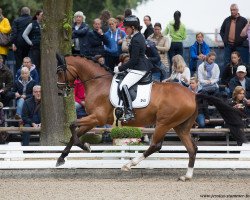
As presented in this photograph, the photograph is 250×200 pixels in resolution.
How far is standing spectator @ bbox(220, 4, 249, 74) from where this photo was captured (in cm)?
2048

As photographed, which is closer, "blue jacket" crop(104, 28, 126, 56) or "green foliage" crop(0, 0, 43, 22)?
"blue jacket" crop(104, 28, 126, 56)

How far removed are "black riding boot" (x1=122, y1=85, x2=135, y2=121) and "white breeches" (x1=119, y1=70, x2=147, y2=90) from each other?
0.09 m

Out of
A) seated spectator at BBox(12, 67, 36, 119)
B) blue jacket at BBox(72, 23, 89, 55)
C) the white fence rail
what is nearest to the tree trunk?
the white fence rail

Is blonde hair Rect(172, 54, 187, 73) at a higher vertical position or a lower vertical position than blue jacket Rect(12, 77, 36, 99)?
higher

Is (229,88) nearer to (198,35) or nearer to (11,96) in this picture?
(198,35)

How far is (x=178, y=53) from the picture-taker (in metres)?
21.2

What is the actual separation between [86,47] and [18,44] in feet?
5.74

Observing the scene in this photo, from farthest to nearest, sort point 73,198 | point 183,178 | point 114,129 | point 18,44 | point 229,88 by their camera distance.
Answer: point 18,44 < point 229,88 < point 114,129 < point 183,178 < point 73,198

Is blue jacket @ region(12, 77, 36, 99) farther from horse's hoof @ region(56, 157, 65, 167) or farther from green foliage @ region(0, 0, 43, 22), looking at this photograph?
green foliage @ region(0, 0, 43, 22)

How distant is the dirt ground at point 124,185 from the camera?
1310cm

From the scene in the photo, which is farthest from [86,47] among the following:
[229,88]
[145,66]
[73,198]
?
[73,198]

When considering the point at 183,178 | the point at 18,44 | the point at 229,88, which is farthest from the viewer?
the point at 18,44

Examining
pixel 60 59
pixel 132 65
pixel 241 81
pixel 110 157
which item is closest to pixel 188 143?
pixel 110 157

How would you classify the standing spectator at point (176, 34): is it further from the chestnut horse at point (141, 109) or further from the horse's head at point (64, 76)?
the horse's head at point (64, 76)
